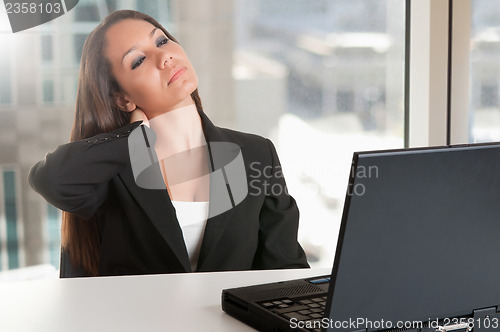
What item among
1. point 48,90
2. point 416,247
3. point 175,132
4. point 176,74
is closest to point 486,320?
point 416,247

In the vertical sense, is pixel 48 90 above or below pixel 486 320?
above

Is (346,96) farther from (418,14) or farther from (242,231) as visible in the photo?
(242,231)

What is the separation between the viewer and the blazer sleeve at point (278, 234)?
2.36 metres

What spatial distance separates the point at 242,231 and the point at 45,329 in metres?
1.39

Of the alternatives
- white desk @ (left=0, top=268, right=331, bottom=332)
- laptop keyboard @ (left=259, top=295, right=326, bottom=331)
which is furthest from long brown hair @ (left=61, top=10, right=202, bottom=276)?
laptop keyboard @ (left=259, top=295, right=326, bottom=331)

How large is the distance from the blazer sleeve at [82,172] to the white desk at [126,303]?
1018 mm

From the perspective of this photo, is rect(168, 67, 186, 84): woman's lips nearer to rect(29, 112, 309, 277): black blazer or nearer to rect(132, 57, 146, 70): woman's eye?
rect(132, 57, 146, 70): woman's eye

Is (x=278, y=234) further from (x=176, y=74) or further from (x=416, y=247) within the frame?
(x=416, y=247)

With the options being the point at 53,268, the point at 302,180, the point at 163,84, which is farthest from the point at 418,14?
the point at 53,268

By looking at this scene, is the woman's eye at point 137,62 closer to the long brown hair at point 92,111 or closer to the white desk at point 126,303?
the long brown hair at point 92,111

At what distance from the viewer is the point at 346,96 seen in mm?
3211

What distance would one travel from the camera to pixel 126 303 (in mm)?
1161

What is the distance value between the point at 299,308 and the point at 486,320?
0.27 meters

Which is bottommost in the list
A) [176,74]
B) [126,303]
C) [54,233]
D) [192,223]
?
[54,233]
